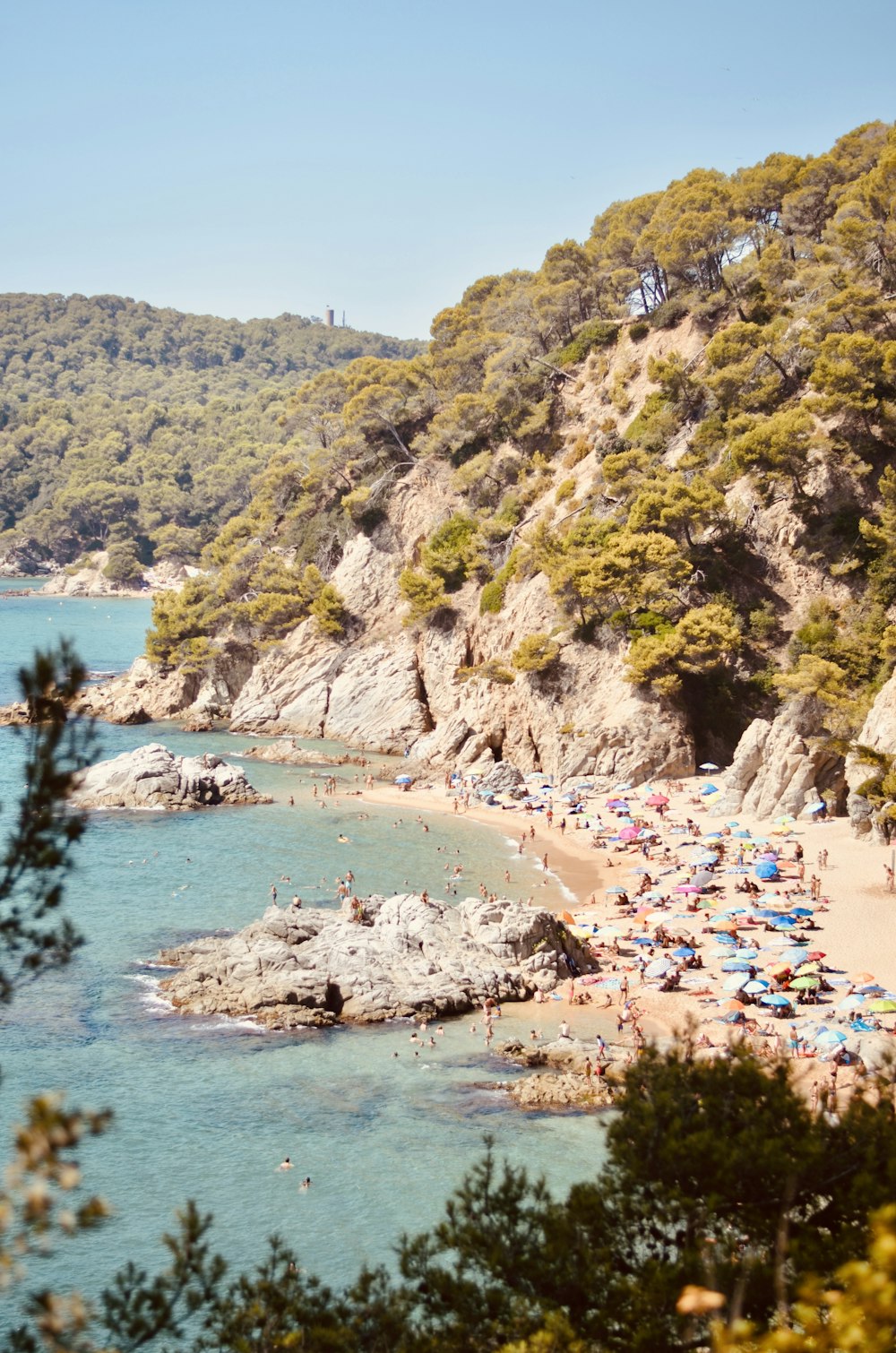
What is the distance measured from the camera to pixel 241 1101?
2458 centimetres

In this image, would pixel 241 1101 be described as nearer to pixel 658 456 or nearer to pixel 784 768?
pixel 784 768

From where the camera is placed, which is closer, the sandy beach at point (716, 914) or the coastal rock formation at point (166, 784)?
the sandy beach at point (716, 914)

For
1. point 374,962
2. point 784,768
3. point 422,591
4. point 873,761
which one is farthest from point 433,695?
point 374,962

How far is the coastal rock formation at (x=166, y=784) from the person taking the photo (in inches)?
2023

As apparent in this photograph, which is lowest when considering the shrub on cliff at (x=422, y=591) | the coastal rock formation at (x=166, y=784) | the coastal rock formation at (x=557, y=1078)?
the coastal rock formation at (x=557, y=1078)

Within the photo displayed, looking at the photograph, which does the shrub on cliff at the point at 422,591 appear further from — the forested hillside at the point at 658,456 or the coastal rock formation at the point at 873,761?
the coastal rock formation at the point at 873,761

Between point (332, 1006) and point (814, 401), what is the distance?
117 feet

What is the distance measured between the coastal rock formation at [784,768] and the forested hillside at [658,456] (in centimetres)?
135

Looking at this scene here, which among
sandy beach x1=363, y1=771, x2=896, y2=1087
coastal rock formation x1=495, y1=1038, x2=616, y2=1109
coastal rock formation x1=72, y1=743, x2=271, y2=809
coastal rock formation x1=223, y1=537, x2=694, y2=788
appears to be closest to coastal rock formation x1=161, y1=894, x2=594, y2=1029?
sandy beach x1=363, y1=771, x2=896, y2=1087

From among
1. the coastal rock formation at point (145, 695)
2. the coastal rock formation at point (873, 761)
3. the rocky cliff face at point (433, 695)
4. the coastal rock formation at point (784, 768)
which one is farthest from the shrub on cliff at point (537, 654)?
the coastal rock formation at point (145, 695)

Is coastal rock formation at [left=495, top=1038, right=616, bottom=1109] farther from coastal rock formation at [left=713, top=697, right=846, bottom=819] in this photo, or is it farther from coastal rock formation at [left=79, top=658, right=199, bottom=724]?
coastal rock formation at [left=79, top=658, right=199, bottom=724]

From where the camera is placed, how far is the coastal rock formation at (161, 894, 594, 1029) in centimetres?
2945

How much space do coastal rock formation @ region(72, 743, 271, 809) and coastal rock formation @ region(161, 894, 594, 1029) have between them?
726 inches

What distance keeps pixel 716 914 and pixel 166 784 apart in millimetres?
27297
